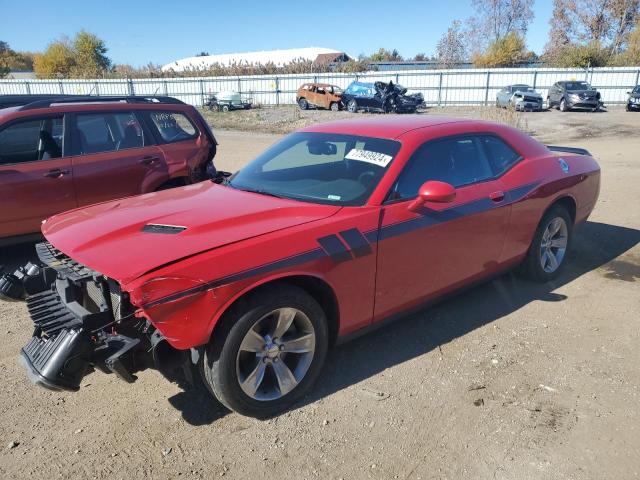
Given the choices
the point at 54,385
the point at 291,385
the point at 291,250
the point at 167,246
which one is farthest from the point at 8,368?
the point at 291,250

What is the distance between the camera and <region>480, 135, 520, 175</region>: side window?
13.9 ft

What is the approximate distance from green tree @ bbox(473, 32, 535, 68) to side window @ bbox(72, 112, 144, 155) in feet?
186

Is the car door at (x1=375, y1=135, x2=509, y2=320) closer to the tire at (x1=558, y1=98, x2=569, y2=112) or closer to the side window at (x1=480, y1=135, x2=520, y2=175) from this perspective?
the side window at (x1=480, y1=135, x2=520, y2=175)

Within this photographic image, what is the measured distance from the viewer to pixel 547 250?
4949 mm

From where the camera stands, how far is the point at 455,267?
385 cm

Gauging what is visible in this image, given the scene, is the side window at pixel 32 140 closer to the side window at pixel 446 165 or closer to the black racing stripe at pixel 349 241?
the black racing stripe at pixel 349 241

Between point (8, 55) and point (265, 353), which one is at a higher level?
point (8, 55)

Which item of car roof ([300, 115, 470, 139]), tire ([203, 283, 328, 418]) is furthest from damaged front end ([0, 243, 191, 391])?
car roof ([300, 115, 470, 139])

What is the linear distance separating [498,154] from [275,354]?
2623 mm

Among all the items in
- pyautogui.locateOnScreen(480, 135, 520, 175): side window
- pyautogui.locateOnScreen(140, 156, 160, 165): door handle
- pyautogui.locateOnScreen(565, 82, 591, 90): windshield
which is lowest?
pyautogui.locateOnScreen(140, 156, 160, 165): door handle

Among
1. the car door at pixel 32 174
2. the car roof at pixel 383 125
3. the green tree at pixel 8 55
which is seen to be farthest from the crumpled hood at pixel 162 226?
the green tree at pixel 8 55

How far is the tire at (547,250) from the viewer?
15.4ft

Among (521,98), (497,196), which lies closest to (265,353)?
(497,196)

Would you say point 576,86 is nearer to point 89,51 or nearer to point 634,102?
point 634,102
